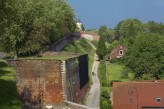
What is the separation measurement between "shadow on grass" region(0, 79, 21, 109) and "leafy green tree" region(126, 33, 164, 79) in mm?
49454

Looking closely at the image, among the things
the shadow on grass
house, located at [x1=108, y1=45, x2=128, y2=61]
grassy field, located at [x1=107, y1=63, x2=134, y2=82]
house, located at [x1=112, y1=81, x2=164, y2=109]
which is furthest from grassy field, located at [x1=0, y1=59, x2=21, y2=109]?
house, located at [x1=108, y1=45, x2=128, y2=61]

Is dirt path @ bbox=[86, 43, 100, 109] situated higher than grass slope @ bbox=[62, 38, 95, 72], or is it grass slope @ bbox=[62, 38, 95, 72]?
grass slope @ bbox=[62, 38, 95, 72]

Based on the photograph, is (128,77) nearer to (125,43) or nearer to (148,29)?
(125,43)

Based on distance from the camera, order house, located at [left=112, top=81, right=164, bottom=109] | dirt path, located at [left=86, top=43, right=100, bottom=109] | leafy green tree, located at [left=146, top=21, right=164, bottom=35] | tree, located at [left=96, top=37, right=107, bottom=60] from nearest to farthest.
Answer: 1. dirt path, located at [left=86, top=43, right=100, bottom=109]
2. house, located at [left=112, top=81, right=164, bottom=109]
3. tree, located at [left=96, top=37, right=107, bottom=60]
4. leafy green tree, located at [left=146, top=21, right=164, bottom=35]

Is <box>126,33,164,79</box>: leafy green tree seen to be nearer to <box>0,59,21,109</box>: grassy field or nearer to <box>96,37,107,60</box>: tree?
<box>96,37,107,60</box>: tree

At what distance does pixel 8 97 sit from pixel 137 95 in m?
34.1

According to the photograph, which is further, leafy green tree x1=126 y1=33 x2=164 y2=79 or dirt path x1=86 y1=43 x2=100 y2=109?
leafy green tree x1=126 y1=33 x2=164 y2=79

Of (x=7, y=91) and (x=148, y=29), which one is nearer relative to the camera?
(x=7, y=91)

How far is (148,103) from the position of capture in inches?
1709

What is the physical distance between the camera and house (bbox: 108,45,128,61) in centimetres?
9044

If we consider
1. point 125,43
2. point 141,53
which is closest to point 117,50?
point 125,43

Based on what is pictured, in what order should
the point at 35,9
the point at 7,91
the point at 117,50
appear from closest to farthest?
1. the point at 7,91
2. the point at 35,9
3. the point at 117,50

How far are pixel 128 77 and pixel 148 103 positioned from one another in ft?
78.2

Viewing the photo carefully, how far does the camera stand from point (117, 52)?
300ft
